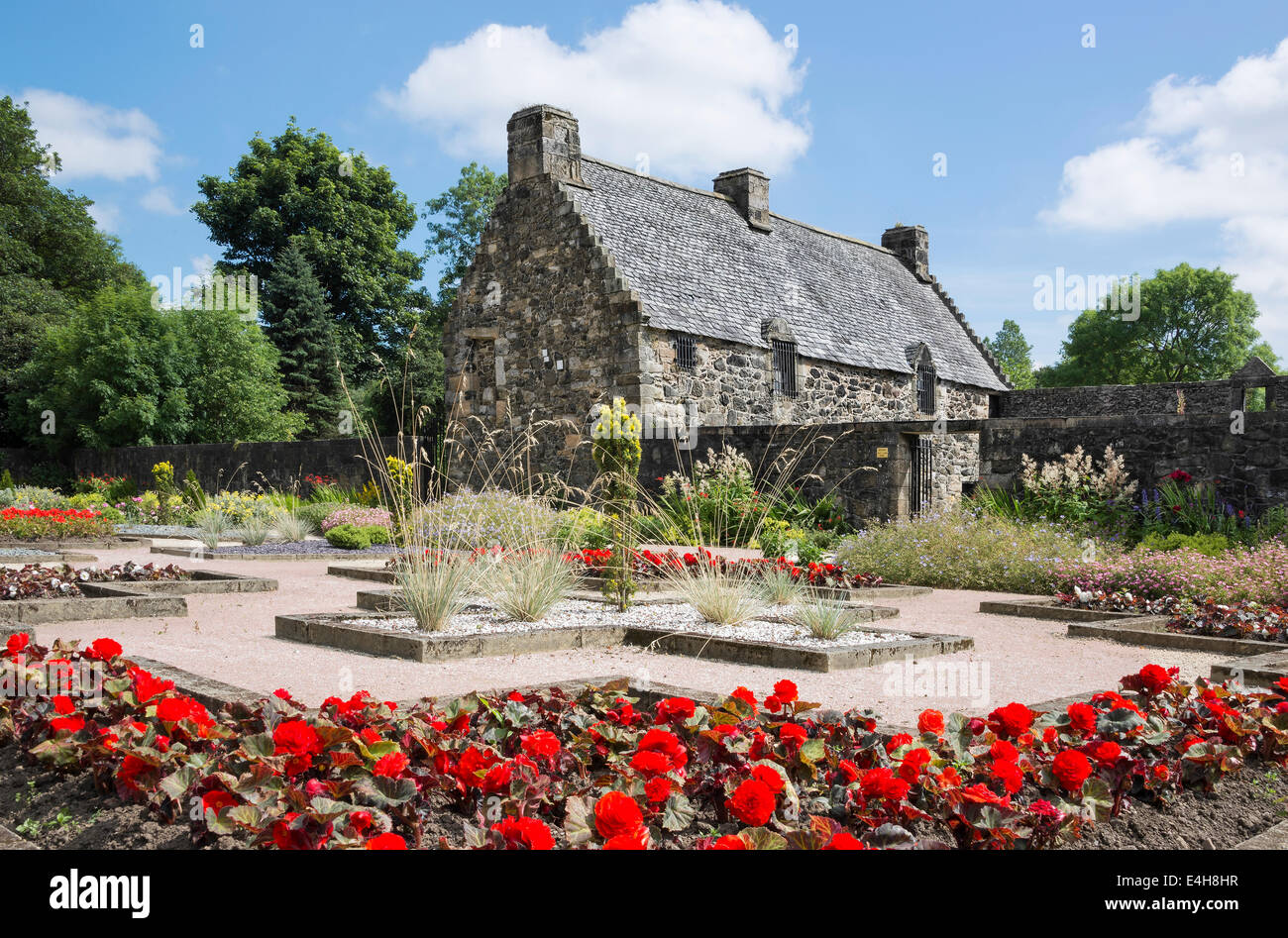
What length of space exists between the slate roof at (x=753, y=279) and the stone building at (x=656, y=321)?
52 millimetres

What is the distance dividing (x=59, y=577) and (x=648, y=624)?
17.2 feet

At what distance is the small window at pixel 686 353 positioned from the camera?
56.1 ft

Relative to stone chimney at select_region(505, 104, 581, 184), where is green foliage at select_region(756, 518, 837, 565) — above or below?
Answer: below

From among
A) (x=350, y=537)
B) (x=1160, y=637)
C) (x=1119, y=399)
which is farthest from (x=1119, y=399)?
(x=1160, y=637)

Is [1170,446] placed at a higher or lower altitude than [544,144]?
lower

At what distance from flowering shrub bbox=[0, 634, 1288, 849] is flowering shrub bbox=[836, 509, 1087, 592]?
19.9 feet

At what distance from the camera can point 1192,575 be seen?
26.7 ft

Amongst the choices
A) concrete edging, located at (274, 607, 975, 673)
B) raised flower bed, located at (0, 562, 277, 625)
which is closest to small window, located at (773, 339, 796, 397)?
raised flower bed, located at (0, 562, 277, 625)

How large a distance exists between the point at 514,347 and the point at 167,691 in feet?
51.0

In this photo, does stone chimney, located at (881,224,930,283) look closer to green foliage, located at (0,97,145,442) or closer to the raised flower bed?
the raised flower bed

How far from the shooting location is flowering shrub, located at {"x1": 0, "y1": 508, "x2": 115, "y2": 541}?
14.9 meters

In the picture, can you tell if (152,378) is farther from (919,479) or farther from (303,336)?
(919,479)
